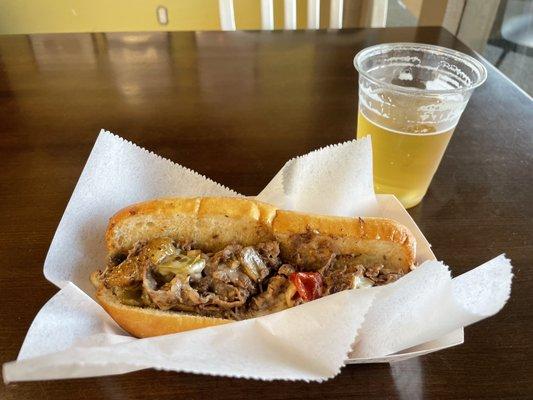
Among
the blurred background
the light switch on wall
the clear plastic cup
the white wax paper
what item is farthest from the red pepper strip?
the light switch on wall

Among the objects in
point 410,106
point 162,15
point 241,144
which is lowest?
point 162,15

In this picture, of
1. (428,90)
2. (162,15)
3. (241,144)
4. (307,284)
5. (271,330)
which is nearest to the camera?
(271,330)

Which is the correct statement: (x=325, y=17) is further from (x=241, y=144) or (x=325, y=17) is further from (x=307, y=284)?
(x=307, y=284)

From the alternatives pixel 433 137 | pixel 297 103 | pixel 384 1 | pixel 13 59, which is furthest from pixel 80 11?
pixel 433 137

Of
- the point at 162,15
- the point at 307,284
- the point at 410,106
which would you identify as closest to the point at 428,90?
the point at 410,106

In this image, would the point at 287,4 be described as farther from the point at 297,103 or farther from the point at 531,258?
the point at 531,258

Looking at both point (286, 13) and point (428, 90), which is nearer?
point (428, 90)

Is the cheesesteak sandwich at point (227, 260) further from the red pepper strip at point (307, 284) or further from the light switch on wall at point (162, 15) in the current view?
the light switch on wall at point (162, 15)
